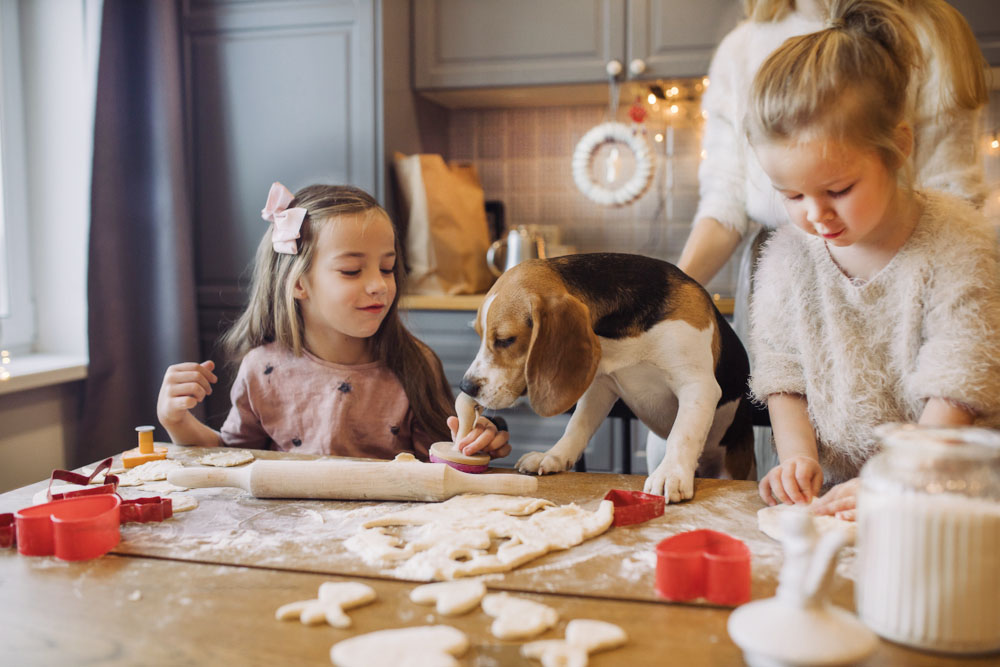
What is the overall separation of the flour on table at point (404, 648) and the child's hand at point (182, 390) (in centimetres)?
84

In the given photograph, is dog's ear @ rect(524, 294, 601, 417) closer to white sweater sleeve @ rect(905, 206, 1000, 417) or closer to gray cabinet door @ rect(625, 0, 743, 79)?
white sweater sleeve @ rect(905, 206, 1000, 417)

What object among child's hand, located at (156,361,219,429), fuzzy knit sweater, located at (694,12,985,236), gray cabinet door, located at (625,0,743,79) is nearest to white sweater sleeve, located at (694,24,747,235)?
fuzzy knit sweater, located at (694,12,985,236)

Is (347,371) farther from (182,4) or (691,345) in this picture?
(182,4)

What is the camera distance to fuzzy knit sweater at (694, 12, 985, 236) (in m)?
1.46

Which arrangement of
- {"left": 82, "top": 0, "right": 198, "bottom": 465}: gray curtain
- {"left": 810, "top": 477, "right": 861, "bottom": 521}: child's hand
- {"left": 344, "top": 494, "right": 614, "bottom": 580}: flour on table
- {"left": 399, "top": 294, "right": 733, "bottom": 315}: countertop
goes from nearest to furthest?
{"left": 344, "top": 494, "right": 614, "bottom": 580}: flour on table, {"left": 810, "top": 477, "right": 861, "bottom": 521}: child's hand, {"left": 82, "top": 0, "right": 198, "bottom": 465}: gray curtain, {"left": 399, "top": 294, "right": 733, "bottom": 315}: countertop

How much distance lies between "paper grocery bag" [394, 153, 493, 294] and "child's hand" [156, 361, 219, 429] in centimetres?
140

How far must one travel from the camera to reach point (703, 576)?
0.71 meters

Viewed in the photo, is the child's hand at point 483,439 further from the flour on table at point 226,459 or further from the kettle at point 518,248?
the kettle at point 518,248

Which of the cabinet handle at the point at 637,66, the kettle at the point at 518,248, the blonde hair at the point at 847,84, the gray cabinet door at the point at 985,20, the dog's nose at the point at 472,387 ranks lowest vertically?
the dog's nose at the point at 472,387

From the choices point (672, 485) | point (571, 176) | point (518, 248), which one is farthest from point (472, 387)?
point (571, 176)

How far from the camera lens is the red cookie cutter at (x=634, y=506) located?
0.90 meters

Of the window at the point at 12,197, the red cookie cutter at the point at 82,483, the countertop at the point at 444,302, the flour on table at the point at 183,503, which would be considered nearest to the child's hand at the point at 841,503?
the flour on table at the point at 183,503

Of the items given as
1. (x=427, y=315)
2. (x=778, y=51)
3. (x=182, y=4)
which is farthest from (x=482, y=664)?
(x=182, y=4)

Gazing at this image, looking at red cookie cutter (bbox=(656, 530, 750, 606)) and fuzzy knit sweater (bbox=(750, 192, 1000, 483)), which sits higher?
fuzzy knit sweater (bbox=(750, 192, 1000, 483))
